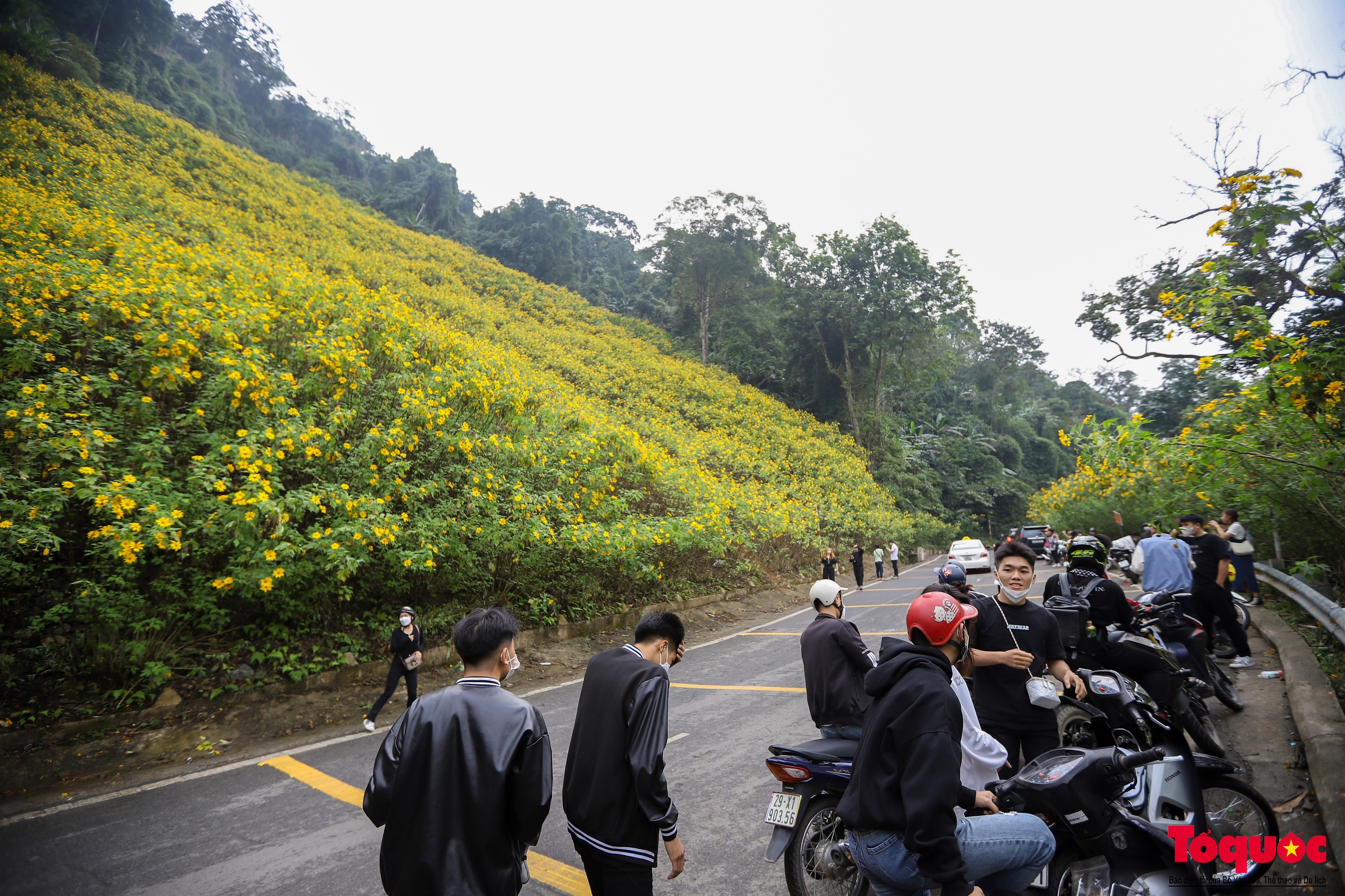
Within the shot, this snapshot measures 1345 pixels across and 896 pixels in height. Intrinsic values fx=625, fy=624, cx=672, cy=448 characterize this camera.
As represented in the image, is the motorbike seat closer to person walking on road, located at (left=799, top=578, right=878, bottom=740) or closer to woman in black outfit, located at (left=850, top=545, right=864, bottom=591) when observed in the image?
person walking on road, located at (left=799, top=578, right=878, bottom=740)

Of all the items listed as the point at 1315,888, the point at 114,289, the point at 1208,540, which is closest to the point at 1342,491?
the point at 1208,540

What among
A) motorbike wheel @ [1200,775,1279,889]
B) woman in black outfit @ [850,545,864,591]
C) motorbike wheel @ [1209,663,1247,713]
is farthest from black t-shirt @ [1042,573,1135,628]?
woman in black outfit @ [850,545,864,591]

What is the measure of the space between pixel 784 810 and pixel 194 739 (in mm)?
6148

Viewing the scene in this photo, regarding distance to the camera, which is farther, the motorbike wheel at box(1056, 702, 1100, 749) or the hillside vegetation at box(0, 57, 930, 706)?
the hillside vegetation at box(0, 57, 930, 706)

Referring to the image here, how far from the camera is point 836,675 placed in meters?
3.59

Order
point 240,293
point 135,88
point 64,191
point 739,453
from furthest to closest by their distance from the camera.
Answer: point 135,88 → point 739,453 → point 64,191 → point 240,293

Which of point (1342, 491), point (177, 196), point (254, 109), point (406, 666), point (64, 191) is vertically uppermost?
point (254, 109)

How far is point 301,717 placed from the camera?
678 cm

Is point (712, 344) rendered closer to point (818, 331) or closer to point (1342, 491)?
point (818, 331)

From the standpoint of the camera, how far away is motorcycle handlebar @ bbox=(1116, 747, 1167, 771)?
8.36ft

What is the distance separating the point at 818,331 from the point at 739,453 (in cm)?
1760

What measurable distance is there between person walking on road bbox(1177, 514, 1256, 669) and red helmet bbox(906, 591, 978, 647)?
5981mm

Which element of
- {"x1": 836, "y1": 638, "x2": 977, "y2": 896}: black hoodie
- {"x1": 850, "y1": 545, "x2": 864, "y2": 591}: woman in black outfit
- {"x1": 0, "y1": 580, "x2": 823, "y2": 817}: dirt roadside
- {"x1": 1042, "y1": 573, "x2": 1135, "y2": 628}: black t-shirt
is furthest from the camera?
{"x1": 850, "y1": 545, "x2": 864, "y2": 591}: woman in black outfit

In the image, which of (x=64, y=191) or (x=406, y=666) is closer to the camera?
(x=406, y=666)
